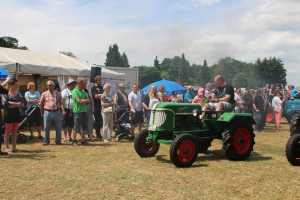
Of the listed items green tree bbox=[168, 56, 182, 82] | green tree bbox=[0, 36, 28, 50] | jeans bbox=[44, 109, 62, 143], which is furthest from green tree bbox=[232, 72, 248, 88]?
jeans bbox=[44, 109, 62, 143]

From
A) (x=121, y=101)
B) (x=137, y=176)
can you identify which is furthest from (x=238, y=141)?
(x=121, y=101)

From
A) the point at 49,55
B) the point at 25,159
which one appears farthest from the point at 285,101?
the point at 25,159

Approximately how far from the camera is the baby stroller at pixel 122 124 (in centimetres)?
1016

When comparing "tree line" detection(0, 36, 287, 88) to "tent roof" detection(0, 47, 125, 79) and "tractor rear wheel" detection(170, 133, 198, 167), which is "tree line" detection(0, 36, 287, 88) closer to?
"tent roof" detection(0, 47, 125, 79)

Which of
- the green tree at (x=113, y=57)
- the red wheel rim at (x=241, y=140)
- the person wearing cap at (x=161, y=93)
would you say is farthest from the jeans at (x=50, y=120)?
the green tree at (x=113, y=57)

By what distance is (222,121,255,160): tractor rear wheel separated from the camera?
22.3ft

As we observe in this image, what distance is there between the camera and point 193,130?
7000 millimetres

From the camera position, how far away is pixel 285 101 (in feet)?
49.4

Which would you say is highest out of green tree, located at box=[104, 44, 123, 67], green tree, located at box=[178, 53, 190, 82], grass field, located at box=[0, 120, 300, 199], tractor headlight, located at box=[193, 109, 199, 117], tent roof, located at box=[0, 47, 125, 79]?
green tree, located at box=[104, 44, 123, 67]

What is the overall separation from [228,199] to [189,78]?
10989cm

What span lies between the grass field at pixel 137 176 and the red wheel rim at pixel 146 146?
23 centimetres

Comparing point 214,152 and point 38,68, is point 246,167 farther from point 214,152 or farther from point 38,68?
point 38,68

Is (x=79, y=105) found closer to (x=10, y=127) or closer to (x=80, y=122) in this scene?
(x=80, y=122)

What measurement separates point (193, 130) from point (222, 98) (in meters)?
1.01
